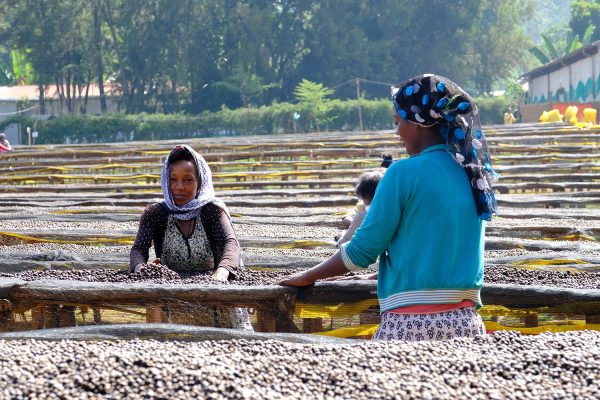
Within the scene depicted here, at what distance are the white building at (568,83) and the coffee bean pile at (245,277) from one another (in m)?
26.1

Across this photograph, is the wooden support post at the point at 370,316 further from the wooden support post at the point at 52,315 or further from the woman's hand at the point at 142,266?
the wooden support post at the point at 52,315

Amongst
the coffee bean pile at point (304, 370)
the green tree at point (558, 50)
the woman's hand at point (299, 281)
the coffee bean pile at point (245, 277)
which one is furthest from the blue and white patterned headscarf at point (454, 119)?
the green tree at point (558, 50)

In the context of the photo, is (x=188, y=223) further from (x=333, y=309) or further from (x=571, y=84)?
(x=571, y=84)

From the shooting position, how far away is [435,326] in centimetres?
303

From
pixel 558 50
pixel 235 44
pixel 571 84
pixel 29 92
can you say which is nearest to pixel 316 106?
pixel 235 44

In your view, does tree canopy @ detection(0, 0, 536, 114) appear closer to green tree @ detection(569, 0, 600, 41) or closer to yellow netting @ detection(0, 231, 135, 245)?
green tree @ detection(569, 0, 600, 41)

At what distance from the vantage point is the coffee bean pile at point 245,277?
387 cm

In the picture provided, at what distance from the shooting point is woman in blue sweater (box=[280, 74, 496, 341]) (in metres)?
2.94

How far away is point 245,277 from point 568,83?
3432 centimetres

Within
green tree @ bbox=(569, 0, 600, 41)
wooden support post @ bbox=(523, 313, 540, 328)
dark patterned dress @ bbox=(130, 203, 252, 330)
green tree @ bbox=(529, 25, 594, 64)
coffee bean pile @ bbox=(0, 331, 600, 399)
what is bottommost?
wooden support post @ bbox=(523, 313, 540, 328)

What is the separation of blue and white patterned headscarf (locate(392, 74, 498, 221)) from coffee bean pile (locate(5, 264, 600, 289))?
1.09m

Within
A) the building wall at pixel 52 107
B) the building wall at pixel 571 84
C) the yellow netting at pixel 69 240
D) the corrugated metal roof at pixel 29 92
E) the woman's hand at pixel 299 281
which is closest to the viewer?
the woman's hand at pixel 299 281

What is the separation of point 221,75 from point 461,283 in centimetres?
4276

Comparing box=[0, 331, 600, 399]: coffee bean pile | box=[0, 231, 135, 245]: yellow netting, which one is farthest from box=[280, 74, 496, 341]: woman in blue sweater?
box=[0, 231, 135, 245]: yellow netting
